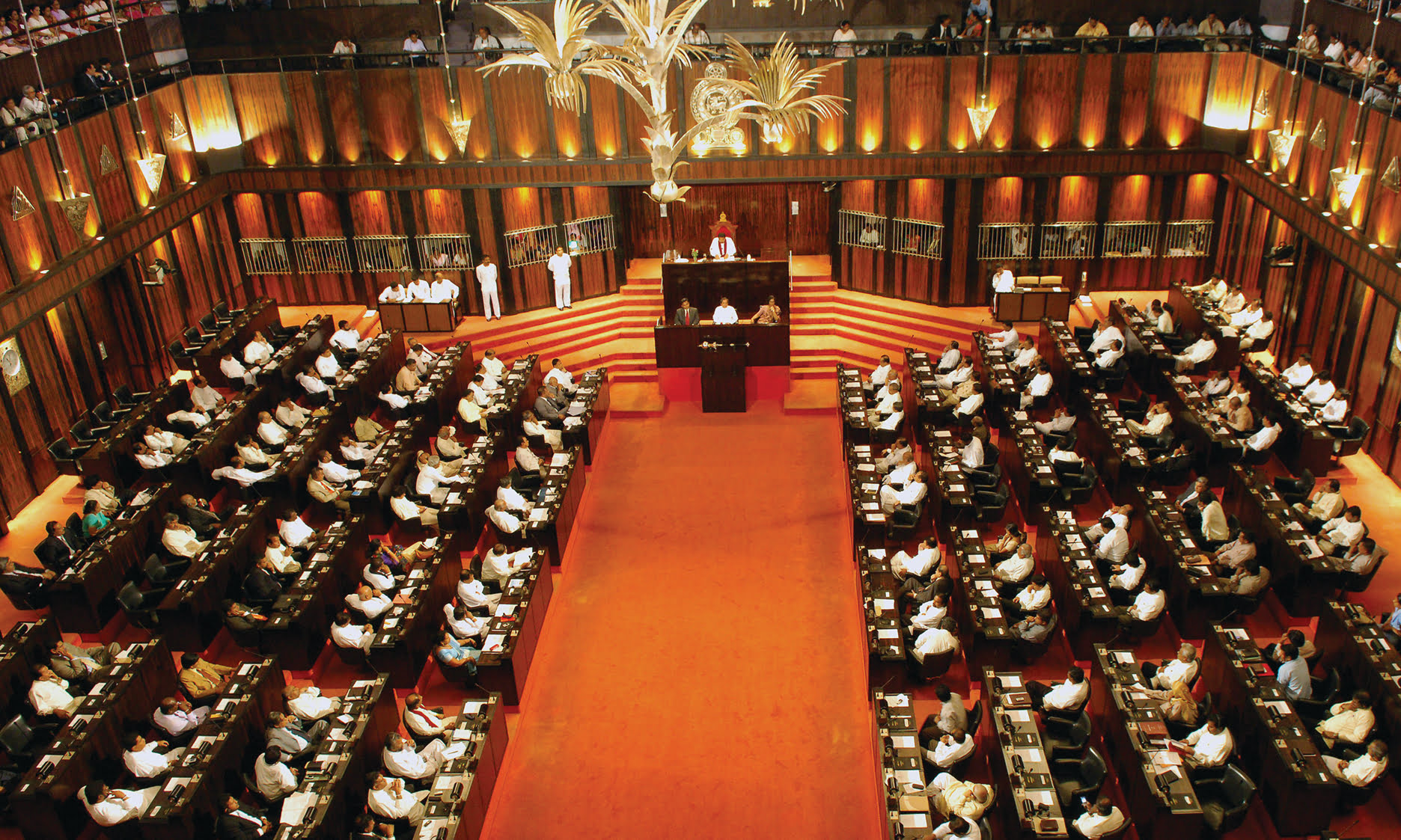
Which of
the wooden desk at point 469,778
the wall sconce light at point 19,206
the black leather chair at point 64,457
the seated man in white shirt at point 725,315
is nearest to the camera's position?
the wooden desk at point 469,778

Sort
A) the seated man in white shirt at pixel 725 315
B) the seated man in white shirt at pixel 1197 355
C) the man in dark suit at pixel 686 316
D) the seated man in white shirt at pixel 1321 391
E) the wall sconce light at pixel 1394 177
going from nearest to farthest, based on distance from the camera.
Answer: the wall sconce light at pixel 1394 177, the seated man in white shirt at pixel 1321 391, the seated man in white shirt at pixel 1197 355, the man in dark suit at pixel 686 316, the seated man in white shirt at pixel 725 315

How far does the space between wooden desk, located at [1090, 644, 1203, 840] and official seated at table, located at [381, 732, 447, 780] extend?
20.2 ft

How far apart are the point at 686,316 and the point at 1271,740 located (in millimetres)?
11242

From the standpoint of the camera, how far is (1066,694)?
400 inches

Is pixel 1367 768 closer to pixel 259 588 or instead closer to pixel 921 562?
pixel 921 562

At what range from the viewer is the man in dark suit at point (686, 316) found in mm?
17953

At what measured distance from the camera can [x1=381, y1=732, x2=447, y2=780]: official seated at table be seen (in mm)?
9555

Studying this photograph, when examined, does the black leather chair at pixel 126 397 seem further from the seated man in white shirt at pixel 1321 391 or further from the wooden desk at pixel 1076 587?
the seated man in white shirt at pixel 1321 391

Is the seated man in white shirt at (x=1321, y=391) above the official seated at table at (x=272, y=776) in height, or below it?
above

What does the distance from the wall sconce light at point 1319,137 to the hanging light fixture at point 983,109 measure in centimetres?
503

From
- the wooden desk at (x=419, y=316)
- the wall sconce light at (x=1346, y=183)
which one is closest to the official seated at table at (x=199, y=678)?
the wooden desk at (x=419, y=316)

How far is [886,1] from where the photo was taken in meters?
20.8

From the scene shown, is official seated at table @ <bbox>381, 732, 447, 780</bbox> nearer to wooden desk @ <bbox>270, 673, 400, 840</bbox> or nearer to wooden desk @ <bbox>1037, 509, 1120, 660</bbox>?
wooden desk @ <bbox>270, 673, 400, 840</bbox>

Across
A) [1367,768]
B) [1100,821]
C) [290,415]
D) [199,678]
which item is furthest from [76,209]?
[1367,768]
